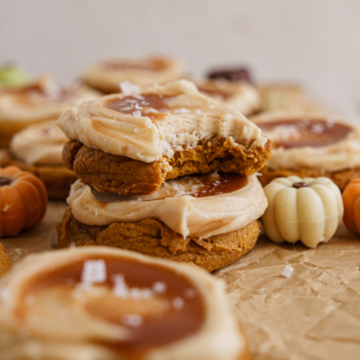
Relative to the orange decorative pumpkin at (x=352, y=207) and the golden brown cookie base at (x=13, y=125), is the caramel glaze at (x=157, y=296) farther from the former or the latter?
the golden brown cookie base at (x=13, y=125)

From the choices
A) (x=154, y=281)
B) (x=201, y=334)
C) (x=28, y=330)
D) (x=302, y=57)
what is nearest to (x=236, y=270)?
(x=154, y=281)

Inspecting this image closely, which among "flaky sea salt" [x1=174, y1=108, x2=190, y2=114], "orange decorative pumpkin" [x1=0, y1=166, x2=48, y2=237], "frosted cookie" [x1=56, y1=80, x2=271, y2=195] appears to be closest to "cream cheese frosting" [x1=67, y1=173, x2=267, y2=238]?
"frosted cookie" [x1=56, y1=80, x2=271, y2=195]

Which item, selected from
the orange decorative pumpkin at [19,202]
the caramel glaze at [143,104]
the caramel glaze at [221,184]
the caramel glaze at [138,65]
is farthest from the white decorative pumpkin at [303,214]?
the caramel glaze at [138,65]

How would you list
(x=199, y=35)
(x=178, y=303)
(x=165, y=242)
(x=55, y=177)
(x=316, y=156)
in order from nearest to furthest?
(x=178, y=303), (x=165, y=242), (x=316, y=156), (x=55, y=177), (x=199, y=35)

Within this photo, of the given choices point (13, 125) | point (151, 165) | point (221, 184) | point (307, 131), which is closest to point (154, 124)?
point (151, 165)

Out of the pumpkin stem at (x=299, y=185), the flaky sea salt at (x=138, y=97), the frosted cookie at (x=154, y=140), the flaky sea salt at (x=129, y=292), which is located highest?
the flaky sea salt at (x=138, y=97)

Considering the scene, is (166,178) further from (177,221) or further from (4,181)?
(4,181)
